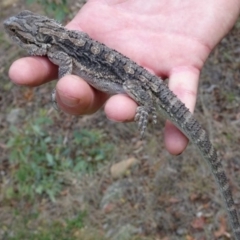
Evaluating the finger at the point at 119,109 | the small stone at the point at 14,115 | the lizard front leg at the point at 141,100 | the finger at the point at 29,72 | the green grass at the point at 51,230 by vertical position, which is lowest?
the small stone at the point at 14,115

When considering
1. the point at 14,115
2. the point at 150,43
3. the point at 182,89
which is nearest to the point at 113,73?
the point at 150,43

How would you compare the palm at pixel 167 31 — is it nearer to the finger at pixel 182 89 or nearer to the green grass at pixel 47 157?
the finger at pixel 182 89

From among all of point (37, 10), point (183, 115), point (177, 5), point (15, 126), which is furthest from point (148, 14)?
point (37, 10)

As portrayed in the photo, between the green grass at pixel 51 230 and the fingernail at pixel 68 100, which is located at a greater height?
the fingernail at pixel 68 100

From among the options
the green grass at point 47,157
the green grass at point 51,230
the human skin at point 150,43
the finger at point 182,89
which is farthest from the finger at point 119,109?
the green grass at point 47,157

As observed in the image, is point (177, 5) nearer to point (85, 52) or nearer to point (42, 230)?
point (85, 52)

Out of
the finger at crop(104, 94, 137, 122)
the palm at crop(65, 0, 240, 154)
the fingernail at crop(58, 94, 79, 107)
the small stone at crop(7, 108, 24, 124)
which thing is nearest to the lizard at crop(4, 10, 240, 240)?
the palm at crop(65, 0, 240, 154)
